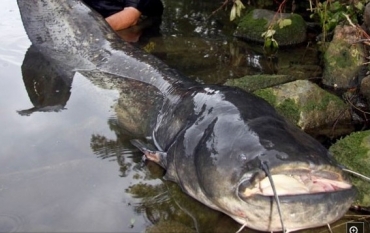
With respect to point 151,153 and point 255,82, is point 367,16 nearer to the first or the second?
point 255,82

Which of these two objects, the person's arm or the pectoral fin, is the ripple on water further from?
the person's arm

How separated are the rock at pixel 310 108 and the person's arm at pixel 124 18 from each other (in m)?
3.02

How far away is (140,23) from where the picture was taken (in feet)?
23.9

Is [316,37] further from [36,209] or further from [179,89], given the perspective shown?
[36,209]

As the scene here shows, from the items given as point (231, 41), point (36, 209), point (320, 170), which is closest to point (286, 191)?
point (320, 170)

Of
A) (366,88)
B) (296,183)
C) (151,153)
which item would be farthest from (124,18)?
(296,183)

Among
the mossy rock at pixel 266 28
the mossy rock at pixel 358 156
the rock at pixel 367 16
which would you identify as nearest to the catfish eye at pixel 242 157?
the mossy rock at pixel 358 156

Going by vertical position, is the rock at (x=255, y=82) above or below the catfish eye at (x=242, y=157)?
below

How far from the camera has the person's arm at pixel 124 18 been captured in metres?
6.70

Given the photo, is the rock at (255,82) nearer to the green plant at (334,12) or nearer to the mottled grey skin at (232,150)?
the mottled grey skin at (232,150)

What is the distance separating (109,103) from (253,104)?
4.90ft

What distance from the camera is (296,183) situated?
2551 millimetres

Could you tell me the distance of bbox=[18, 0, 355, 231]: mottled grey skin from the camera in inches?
97.3

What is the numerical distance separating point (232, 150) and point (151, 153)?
87 centimetres
